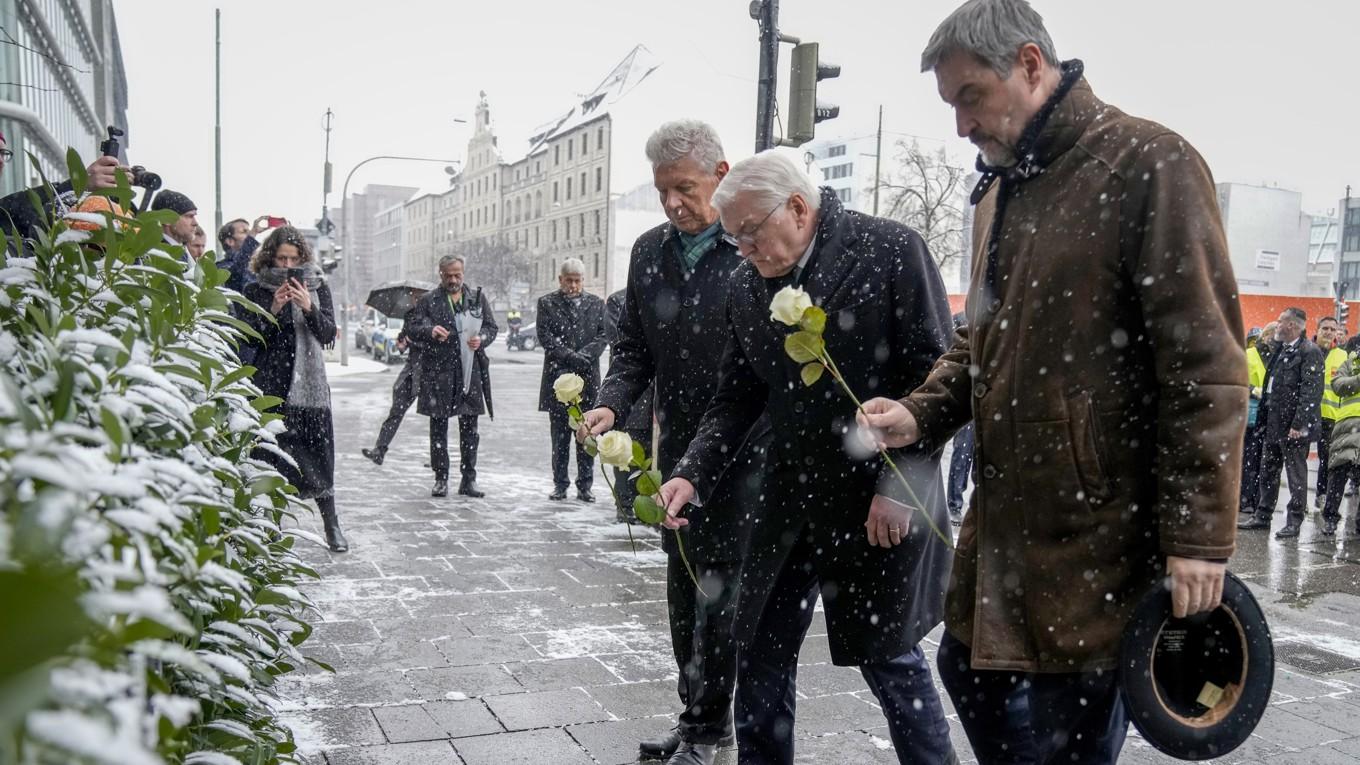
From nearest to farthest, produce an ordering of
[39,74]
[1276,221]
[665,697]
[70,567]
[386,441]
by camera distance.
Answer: [70,567] → [665,697] → [386,441] → [39,74] → [1276,221]

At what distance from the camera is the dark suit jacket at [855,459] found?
289cm

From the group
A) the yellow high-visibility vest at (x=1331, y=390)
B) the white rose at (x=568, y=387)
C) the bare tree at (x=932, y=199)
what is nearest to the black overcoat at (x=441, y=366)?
the white rose at (x=568, y=387)

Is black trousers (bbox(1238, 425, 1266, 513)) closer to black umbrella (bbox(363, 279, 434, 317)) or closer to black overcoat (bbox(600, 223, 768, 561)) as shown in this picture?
black overcoat (bbox(600, 223, 768, 561))

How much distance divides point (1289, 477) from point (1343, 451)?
49cm

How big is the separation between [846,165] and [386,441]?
283ft

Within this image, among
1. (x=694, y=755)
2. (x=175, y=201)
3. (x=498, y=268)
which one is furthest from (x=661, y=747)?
(x=498, y=268)

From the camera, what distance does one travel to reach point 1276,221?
2906 inches

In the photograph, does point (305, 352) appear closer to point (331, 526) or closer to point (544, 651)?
point (331, 526)

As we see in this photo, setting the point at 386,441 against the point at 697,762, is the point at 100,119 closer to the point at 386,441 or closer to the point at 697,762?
the point at 386,441

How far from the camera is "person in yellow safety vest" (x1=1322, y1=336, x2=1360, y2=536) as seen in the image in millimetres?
9258

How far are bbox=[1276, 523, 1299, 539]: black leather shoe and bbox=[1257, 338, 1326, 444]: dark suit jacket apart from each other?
83 centimetres

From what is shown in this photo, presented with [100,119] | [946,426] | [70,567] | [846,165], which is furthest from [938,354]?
[846,165]

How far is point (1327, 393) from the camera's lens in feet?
34.7

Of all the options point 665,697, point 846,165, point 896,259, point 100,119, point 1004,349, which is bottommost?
point 665,697
